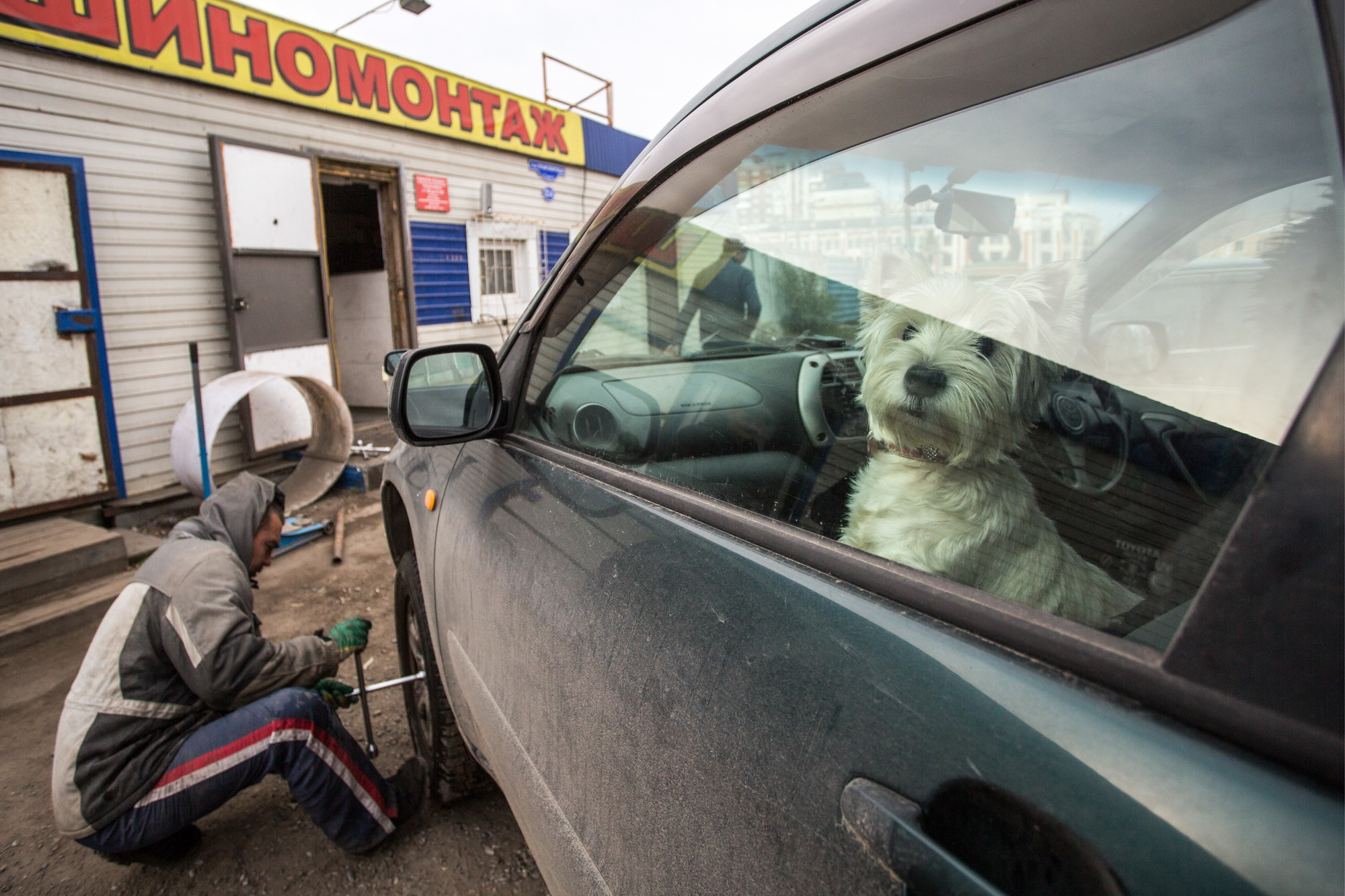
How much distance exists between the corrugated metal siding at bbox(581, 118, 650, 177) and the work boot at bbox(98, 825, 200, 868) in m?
10.9

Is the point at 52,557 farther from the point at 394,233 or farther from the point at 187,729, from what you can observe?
the point at 394,233

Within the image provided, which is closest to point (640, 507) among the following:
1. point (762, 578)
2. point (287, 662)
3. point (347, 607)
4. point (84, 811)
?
point (762, 578)

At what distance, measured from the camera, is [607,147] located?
12531mm

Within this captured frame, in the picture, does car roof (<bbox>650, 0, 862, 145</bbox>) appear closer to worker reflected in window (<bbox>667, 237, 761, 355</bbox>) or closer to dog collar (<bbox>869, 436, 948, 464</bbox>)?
worker reflected in window (<bbox>667, 237, 761, 355</bbox>)

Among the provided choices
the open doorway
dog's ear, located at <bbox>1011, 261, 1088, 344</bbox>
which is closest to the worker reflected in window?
dog's ear, located at <bbox>1011, 261, 1088, 344</bbox>

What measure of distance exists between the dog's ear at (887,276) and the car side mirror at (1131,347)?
320 millimetres

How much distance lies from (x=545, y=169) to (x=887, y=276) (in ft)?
36.0

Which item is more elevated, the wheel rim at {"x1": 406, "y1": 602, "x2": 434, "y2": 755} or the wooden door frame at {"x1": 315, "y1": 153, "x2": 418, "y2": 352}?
the wooden door frame at {"x1": 315, "y1": 153, "x2": 418, "y2": 352}

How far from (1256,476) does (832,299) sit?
110 centimetres

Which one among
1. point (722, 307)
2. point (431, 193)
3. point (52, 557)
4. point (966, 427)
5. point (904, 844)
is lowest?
point (52, 557)

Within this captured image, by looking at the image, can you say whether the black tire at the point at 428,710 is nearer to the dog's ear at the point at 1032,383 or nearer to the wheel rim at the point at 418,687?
the wheel rim at the point at 418,687

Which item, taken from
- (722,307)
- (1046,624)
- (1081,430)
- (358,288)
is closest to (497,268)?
(358,288)

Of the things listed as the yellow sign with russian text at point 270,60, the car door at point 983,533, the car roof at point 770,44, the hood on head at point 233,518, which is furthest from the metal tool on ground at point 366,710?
the yellow sign with russian text at point 270,60

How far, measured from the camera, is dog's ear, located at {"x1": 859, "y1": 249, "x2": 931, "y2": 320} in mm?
1228
